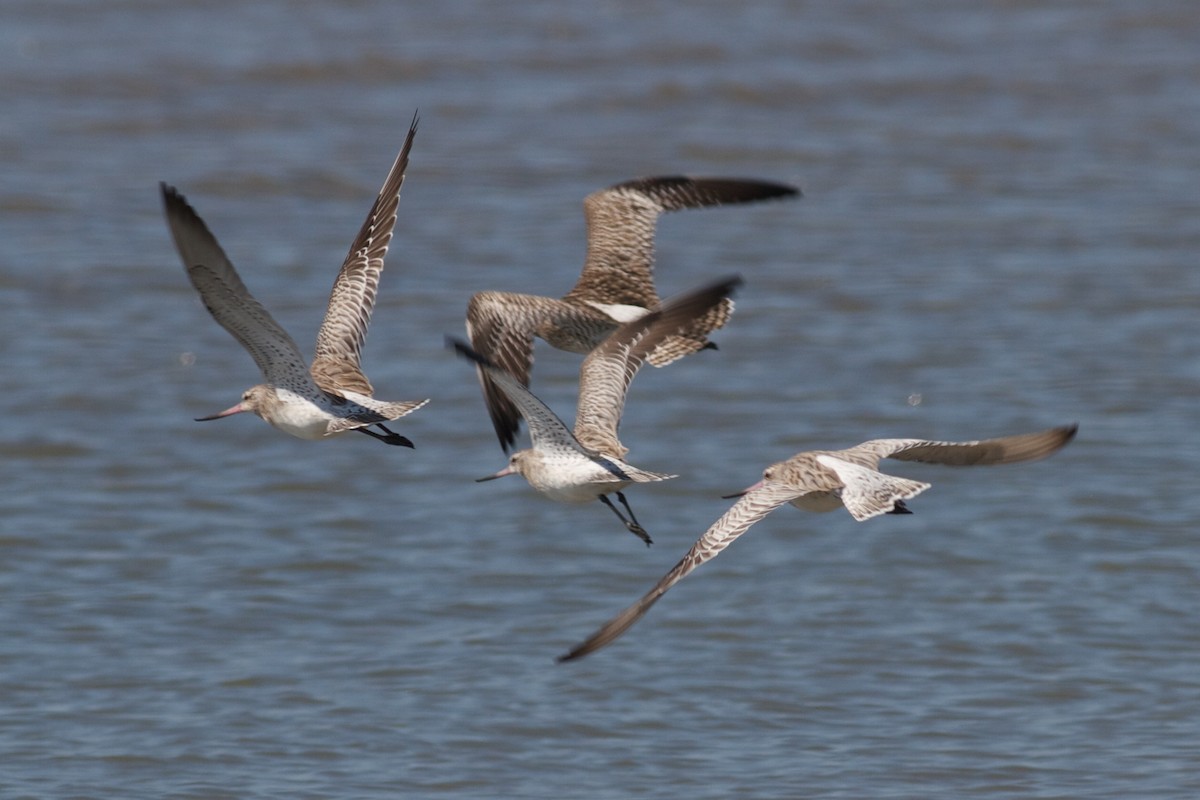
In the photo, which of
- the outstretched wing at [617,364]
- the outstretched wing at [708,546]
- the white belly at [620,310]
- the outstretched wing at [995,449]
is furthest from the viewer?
the white belly at [620,310]

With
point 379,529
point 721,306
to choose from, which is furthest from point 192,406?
point 721,306

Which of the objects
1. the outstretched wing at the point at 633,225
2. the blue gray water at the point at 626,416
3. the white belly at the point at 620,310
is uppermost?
the outstretched wing at the point at 633,225

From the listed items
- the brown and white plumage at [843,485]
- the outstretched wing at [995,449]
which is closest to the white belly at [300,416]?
the brown and white plumage at [843,485]

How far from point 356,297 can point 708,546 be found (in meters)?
2.10

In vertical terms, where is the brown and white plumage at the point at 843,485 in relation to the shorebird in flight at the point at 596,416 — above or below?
below

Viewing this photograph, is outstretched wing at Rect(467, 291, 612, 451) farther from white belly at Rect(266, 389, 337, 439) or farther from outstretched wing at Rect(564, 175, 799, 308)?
white belly at Rect(266, 389, 337, 439)

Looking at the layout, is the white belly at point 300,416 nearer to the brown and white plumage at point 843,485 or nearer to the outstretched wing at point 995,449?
the brown and white plumage at point 843,485

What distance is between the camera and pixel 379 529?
37.6ft

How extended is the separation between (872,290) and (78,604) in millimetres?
6941

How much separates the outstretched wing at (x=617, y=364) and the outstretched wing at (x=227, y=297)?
38.6 inches

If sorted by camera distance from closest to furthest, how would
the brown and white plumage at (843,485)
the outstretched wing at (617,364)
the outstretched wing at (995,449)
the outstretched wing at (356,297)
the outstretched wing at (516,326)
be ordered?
the brown and white plumage at (843,485), the outstretched wing at (995,449), the outstretched wing at (617,364), the outstretched wing at (516,326), the outstretched wing at (356,297)

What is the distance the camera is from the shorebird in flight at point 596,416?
20.9 ft

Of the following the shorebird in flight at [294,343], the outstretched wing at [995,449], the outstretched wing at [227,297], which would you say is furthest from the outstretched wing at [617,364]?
the outstretched wing at [227,297]

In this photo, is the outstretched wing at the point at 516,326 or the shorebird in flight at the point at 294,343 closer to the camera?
the shorebird in flight at the point at 294,343
